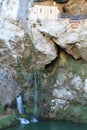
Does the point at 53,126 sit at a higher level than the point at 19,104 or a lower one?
lower

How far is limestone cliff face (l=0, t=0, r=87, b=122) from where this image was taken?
1209 inches

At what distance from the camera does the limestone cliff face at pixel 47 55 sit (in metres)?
30.7

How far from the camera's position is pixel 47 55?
1241 inches

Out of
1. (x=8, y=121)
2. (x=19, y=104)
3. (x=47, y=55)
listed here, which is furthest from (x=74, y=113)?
(x=8, y=121)

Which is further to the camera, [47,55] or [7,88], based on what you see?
[47,55]

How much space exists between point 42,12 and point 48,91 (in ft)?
17.1

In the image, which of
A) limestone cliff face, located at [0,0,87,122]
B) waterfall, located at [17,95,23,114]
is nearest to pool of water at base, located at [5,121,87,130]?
limestone cliff face, located at [0,0,87,122]

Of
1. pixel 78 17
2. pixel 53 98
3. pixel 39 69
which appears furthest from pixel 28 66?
pixel 78 17

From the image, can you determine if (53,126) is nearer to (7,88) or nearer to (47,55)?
(7,88)

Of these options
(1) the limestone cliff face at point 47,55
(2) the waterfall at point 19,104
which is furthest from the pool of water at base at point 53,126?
(2) the waterfall at point 19,104

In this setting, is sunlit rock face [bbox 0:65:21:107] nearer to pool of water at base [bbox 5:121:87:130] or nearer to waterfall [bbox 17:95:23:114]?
waterfall [bbox 17:95:23:114]

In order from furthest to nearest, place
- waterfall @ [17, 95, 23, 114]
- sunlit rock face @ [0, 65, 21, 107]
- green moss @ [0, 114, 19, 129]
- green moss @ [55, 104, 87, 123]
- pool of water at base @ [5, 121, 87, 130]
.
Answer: waterfall @ [17, 95, 23, 114]
sunlit rock face @ [0, 65, 21, 107]
green moss @ [55, 104, 87, 123]
pool of water at base @ [5, 121, 87, 130]
green moss @ [0, 114, 19, 129]

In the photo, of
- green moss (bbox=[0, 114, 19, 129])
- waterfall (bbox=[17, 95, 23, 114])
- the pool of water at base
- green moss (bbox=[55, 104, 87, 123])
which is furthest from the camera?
waterfall (bbox=[17, 95, 23, 114])

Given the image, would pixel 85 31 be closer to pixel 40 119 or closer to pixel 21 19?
pixel 21 19
